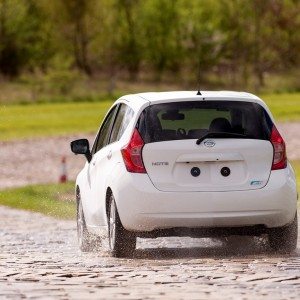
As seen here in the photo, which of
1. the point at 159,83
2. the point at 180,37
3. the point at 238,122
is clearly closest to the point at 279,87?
the point at 159,83

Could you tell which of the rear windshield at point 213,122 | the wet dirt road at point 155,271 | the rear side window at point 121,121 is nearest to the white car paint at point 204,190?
the rear windshield at point 213,122

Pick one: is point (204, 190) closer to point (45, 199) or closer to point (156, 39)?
point (45, 199)

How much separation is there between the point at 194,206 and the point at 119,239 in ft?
2.74

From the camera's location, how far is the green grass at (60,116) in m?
56.1

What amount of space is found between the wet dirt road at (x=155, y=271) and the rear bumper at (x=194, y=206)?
34 cm

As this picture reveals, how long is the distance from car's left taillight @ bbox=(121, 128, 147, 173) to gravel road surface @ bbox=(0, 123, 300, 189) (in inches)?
680

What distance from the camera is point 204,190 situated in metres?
13.3

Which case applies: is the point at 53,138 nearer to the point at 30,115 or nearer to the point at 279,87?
the point at 30,115

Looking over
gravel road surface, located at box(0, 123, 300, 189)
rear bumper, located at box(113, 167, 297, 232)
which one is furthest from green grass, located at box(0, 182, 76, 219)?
rear bumper, located at box(113, 167, 297, 232)

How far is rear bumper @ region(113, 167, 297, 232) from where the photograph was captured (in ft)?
43.5

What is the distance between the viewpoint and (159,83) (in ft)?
360

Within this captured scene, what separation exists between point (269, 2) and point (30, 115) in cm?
5491

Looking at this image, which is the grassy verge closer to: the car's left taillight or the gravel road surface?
the gravel road surface

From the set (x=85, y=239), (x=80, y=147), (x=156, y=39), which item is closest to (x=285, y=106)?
(x=156, y=39)
